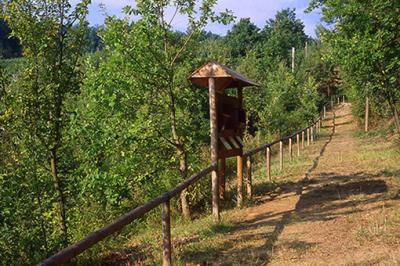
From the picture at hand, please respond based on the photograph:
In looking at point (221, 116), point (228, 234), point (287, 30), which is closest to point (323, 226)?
point (228, 234)

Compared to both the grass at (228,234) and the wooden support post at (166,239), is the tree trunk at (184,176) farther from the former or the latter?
the wooden support post at (166,239)

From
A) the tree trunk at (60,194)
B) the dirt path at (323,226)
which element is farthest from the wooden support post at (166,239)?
the tree trunk at (60,194)

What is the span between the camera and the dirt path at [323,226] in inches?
229

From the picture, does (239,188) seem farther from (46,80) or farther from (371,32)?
(371,32)

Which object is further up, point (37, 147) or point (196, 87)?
point (196, 87)

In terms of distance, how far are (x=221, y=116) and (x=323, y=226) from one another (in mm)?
2951

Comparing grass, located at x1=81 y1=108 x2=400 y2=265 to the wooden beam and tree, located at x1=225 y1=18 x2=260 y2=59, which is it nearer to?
the wooden beam

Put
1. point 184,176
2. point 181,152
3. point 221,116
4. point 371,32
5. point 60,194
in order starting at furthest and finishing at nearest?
point 371,32 < point 184,176 < point 181,152 < point 221,116 < point 60,194

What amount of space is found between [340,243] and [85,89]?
5532mm

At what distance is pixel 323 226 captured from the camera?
7352 mm

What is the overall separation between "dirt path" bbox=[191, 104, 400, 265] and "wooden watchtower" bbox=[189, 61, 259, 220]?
3.30 ft

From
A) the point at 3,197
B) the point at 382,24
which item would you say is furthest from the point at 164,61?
the point at 382,24

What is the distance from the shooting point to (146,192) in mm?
10375

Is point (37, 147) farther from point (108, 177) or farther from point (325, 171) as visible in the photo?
point (325, 171)
